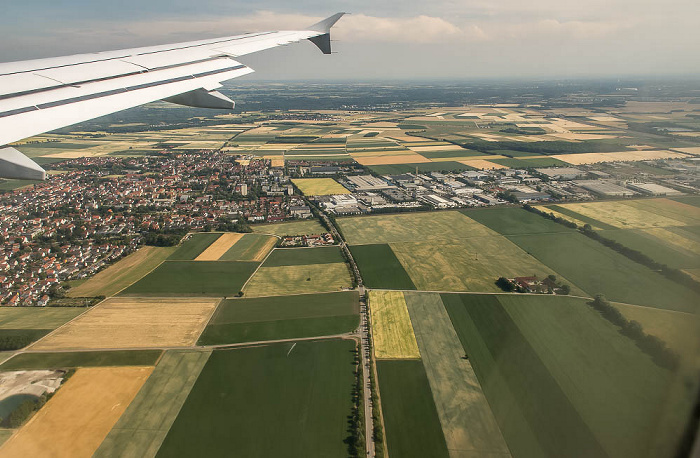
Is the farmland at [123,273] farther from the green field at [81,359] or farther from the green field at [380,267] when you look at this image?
the green field at [380,267]

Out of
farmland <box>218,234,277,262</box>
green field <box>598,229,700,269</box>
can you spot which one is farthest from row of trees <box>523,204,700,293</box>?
farmland <box>218,234,277,262</box>

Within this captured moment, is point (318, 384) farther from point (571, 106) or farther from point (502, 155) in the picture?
point (571, 106)

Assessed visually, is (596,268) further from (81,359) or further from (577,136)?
(577,136)

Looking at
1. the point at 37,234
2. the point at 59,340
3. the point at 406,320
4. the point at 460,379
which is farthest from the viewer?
the point at 37,234

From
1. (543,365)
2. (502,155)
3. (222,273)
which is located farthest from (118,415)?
(502,155)

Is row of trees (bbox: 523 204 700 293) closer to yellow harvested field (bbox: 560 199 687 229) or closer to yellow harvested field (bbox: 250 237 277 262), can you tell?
yellow harvested field (bbox: 560 199 687 229)

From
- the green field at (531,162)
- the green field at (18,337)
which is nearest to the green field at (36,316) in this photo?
the green field at (18,337)
